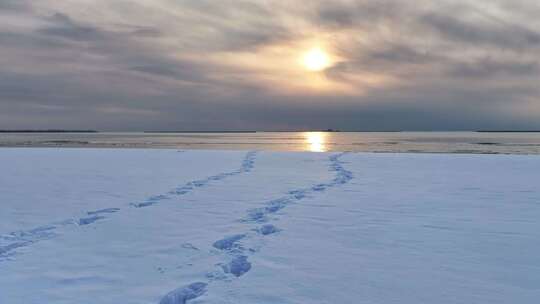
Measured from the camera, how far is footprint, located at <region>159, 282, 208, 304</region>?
4.19m

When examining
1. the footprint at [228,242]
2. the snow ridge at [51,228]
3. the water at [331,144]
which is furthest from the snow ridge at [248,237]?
the water at [331,144]

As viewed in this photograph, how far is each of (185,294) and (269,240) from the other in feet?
6.90

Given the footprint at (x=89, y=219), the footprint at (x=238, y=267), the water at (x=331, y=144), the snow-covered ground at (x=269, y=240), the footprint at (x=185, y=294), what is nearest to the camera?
the footprint at (x=185, y=294)

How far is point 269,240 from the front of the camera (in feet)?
20.6

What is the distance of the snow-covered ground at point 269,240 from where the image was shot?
4.43 m

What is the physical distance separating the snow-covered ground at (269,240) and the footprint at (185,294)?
0.6 inches

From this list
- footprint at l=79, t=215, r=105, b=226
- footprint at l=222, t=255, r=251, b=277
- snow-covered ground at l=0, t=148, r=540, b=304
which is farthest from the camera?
footprint at l=79, t=215, r=105, b=226

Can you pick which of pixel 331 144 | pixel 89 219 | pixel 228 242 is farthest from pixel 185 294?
pixel 331 144

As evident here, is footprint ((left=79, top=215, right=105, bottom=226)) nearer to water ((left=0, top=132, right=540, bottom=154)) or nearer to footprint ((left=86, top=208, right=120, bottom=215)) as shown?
footprint ((left=86, top=208, right=120, bottom=215))

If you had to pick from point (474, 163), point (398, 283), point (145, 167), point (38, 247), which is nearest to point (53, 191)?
point (38, 247)

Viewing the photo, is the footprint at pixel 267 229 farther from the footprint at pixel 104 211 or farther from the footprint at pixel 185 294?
the footprint at pixel 104 211

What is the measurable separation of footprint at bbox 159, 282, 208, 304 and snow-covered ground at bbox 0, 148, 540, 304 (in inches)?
0.6

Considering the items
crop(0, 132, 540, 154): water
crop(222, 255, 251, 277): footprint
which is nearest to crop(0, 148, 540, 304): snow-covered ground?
crop(222, 255, 251, 277): footprint

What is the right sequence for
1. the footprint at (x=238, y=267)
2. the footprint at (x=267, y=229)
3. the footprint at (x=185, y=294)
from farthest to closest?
the footprint at (x=267, y=229) < the footprint at (x=238, y=267) < the footprint at (x=185, y=294)
